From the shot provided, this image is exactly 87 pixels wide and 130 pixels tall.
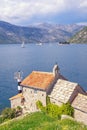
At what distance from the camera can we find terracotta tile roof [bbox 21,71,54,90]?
6034 cm

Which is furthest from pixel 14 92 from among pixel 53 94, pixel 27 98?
pixel 53 94

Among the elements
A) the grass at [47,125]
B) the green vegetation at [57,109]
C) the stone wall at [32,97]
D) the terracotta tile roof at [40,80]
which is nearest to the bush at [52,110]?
the green vegetation at [57,109]

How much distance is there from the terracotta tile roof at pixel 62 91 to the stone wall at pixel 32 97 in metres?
2.48

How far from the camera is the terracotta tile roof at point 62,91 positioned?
54812mm

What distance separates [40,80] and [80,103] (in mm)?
12758

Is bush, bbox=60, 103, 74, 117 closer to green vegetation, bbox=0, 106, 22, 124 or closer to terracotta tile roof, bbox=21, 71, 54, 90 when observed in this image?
terracotta tile roof, bbox=21, 71, 54, 90

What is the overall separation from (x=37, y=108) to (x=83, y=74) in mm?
76238

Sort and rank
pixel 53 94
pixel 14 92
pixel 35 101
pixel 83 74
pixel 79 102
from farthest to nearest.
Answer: pixel 83 74 < pixel 14 92 < pixel 35 101 < pixel 53 94 < pixel 79 102

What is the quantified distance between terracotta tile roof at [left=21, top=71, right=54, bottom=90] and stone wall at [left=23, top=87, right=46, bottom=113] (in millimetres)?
1008

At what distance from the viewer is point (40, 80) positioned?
6272 centimetres

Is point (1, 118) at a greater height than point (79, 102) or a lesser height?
lesser

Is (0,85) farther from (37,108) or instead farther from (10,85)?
(37,108)

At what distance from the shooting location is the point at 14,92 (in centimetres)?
9725

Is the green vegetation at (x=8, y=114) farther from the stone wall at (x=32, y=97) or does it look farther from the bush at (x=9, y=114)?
the stone wall at (x=32, y=97)
